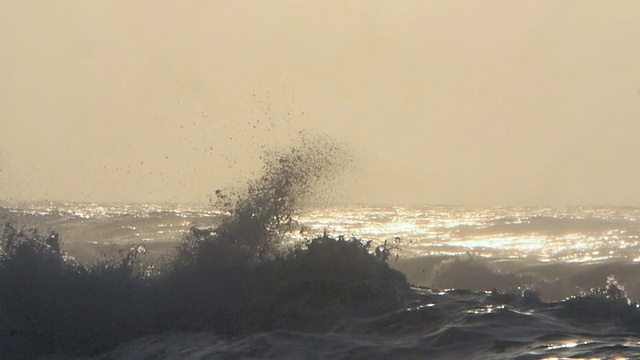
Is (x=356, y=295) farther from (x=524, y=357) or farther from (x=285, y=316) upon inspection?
(x=524, y=357)

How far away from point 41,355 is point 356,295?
4048 mm

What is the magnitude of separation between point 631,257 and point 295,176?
11.2 metres

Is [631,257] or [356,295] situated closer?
[356,295]

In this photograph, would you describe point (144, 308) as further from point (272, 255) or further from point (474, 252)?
point (474, 252)

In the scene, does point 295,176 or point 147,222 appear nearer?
point 295,176

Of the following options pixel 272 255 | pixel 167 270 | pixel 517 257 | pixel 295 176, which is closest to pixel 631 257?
pixel 517 257

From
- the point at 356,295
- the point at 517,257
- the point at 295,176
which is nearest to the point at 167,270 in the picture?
the point at 356,295

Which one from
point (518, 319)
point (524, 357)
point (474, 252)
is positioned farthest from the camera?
point (474, 252)

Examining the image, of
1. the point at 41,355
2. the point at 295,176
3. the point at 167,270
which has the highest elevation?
the point at 295,176

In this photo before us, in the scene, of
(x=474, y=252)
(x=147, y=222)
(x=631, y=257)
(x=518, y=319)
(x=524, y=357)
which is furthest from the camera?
(x=147, y=222)

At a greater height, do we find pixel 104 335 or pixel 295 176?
pixel 295 176

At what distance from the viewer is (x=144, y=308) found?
11.9 metres

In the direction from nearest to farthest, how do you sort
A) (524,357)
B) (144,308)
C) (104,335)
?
(524,357), (104,335), (144,308)

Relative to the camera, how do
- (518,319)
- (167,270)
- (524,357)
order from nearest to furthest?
(524,357), (518,319), (167,270)
